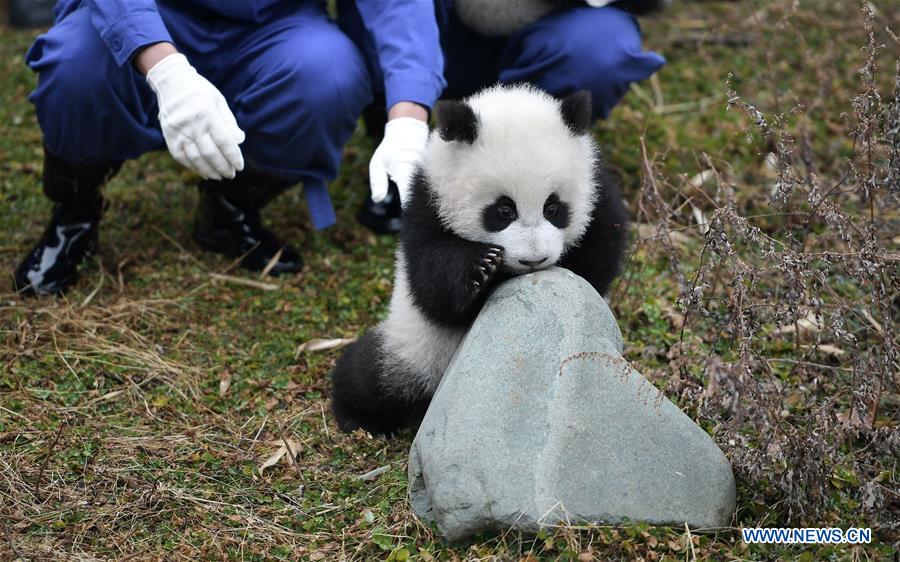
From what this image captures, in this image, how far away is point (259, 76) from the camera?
3.83 m

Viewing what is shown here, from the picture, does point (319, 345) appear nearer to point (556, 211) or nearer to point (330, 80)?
point (330, 80)

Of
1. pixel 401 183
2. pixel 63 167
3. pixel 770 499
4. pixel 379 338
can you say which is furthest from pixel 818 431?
pixel 63 167

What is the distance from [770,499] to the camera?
2.66 m

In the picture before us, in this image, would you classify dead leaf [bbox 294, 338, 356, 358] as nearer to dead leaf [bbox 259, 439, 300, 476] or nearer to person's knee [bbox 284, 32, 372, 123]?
dead leaf [bbox 259, 439, 300, 476]

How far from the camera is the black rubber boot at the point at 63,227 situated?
3967 mm

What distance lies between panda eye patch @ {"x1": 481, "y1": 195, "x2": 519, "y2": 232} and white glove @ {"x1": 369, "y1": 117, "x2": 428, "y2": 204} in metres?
0.73

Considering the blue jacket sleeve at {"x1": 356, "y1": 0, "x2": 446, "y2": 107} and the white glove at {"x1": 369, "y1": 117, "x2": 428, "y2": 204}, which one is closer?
the white glove at {"x1": 369, "y1": 117, "x2": 428, "y2": 204}

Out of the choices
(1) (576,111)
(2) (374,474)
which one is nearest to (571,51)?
(1) (576,111)

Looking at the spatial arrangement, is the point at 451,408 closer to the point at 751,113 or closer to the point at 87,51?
the point at 751,113

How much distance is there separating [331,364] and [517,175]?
1.35m

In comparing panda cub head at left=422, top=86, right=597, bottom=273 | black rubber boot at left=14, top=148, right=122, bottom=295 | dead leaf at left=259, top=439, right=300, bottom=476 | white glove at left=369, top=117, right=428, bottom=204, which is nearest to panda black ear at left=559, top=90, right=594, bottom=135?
panda cub head at left=422, top=86, right=597, bottom=273

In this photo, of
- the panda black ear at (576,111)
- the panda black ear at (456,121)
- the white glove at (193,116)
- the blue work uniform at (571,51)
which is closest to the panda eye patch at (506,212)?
the panda black ear at (456,121)

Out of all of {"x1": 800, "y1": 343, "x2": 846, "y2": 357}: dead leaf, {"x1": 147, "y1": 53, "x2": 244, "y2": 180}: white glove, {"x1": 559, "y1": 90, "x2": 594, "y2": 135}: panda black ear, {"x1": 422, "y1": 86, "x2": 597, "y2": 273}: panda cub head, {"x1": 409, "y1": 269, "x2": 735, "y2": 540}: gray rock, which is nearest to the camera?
{"x1": 409, "y1": 269, "x2": 735, "y2": 540}: gray rock

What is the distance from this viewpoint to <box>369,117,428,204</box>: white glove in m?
3.45
